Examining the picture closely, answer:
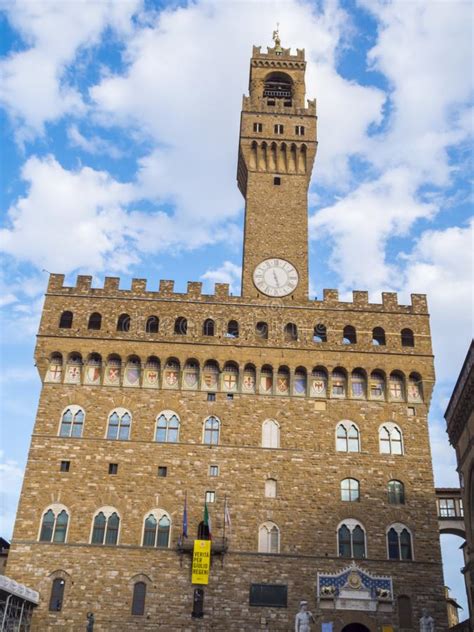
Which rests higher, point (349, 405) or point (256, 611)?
point (349, 405)

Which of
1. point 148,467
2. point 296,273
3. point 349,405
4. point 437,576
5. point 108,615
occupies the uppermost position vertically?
point 296,273

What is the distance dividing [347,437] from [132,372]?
11309 millimetres

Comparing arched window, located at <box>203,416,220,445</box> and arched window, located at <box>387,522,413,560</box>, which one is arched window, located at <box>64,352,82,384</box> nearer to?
arched window, located at <box>203,416,220,445</box>

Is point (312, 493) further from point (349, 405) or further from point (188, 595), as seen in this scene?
point (188, 595)

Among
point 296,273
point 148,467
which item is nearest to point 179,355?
point 148,467

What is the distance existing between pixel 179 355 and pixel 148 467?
5890 millimetres

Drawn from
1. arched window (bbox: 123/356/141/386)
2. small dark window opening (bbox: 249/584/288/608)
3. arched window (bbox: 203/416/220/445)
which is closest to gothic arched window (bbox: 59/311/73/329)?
arched window (bbox: 123/356/141/386)

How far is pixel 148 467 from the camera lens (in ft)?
107

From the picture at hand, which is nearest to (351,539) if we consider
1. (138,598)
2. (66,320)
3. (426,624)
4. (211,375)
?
(426,624)

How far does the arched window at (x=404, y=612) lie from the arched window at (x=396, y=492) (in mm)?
4197

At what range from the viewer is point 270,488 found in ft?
106

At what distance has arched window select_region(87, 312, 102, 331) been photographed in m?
36.2

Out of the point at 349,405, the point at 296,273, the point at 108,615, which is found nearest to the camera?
the point at 108,615

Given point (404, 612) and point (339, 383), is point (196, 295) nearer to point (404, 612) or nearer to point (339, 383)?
point (339, 383)
